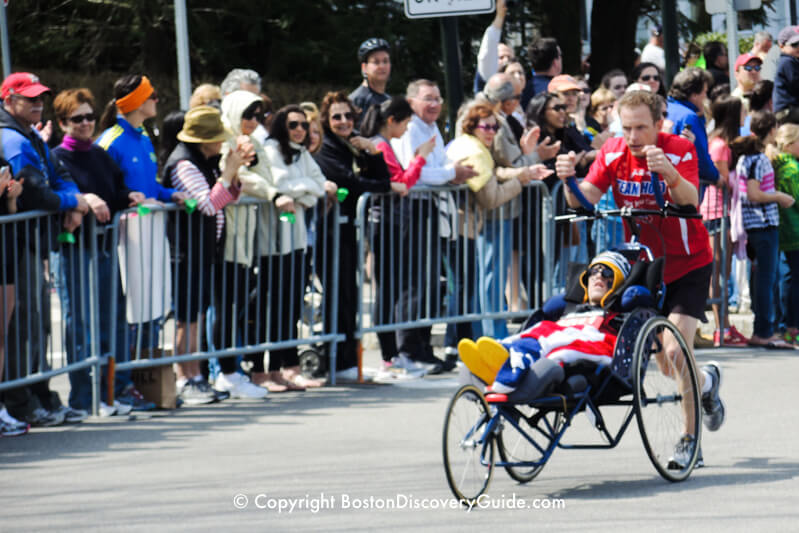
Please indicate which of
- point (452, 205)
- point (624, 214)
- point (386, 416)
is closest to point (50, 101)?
point (452, 205)

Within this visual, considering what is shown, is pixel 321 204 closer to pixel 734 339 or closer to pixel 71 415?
pixel 71 415

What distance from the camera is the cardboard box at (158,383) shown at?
10.4 metres

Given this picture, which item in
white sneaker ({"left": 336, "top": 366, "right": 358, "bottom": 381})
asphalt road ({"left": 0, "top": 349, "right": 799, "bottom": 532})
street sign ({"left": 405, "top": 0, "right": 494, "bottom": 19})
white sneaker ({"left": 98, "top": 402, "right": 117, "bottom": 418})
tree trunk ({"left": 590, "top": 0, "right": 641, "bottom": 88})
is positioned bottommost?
asphalt road ({"left": 0, "top": 349, "right": 799, "bottom": 532})

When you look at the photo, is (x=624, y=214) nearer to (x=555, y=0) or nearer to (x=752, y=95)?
(x=752, y=95)

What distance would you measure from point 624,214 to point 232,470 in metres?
2.33

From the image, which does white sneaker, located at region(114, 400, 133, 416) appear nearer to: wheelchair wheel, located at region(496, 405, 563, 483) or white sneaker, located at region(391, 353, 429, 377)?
white sneaker, located at region(391, 353, 429, 377)

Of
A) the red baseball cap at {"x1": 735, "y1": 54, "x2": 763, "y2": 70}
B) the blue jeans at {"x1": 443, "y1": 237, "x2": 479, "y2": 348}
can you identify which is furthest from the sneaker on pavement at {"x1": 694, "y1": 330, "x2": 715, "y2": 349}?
the red baseball cap at {"x1": 735, "y1": 54, "x2": 763, "y2": 70}

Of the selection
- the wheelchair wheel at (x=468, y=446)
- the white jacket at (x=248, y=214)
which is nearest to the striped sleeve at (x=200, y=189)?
the white jacket at (x=248, y=214)

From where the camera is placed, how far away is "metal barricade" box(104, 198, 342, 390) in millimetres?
10297

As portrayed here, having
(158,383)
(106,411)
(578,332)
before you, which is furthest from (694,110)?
(578,332)

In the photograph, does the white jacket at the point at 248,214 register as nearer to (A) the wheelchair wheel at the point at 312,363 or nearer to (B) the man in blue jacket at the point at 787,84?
(A) the wheelchair wheel at the point at 312,363

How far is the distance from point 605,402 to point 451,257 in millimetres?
4797

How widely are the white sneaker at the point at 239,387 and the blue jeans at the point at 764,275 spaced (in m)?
4.40

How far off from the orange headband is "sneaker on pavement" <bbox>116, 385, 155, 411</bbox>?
1796 millimetres
